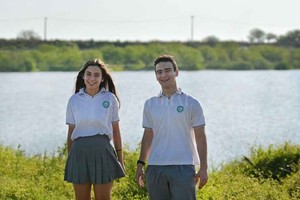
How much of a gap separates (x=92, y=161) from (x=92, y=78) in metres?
0.60

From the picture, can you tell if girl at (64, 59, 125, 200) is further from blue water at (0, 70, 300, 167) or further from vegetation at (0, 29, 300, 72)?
vegetation at (0, 29, 300, 72)

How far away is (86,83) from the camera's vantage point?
5.02 meters

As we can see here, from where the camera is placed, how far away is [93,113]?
4.93 metres

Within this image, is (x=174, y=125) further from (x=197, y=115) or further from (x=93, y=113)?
(x=93, y=113)

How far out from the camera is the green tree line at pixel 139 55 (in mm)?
52531

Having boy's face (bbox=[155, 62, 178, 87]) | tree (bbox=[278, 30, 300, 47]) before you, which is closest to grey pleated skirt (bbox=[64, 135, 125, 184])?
boy's face (bbox=[155, 62, 178, 87])

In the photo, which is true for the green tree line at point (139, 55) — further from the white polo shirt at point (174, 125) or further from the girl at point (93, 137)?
the white polo shirt at point (174, 125)

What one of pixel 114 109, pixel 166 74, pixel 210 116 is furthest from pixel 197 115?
pixel 210 116

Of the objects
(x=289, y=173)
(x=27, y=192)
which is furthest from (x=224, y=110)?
(x=27, y=192)

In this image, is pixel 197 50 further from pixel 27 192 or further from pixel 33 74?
pixel 27 192

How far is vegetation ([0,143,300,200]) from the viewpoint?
7230mm

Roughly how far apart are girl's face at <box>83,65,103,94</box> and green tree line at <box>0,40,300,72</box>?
42.9 m

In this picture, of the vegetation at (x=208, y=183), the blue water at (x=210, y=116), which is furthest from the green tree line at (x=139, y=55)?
the vegetation at (x=208, y=183)

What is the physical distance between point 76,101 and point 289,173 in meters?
5.10
